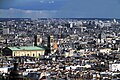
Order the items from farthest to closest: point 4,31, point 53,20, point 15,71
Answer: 1. point 53,20
2. point 4,31
3. point 15,71

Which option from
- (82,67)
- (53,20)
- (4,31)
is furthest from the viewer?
(53,20)

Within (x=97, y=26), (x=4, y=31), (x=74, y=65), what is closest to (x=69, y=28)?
(x=97, y=26)

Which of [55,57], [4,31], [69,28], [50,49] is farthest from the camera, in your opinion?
[69,28]

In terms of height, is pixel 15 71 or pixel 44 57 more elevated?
pixel 15 71

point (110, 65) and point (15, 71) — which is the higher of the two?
point (15, 71)

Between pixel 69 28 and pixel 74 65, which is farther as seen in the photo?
pixel 69 28

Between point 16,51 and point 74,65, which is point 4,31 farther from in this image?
point 74,65

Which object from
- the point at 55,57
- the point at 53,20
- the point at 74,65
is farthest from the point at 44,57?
the point at 53,20

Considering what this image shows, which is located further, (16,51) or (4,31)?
(4,31)

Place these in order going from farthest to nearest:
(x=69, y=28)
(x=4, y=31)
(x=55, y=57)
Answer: (x=69, y=28)
(x=4, y=31)
(x=55, y=57)

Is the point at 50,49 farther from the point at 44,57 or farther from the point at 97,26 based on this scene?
the point at 97,26
